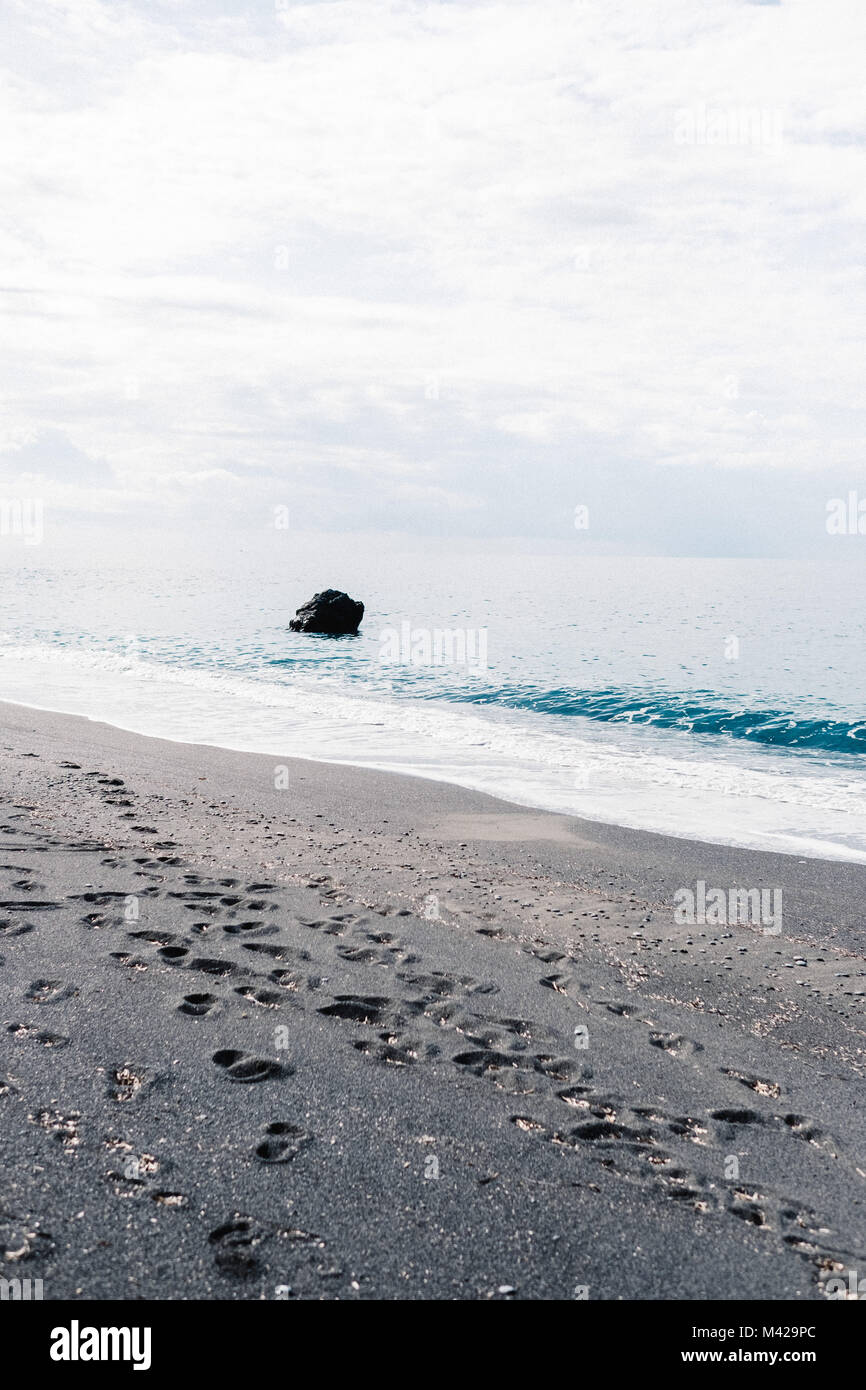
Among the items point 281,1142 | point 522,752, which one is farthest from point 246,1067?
point 522,752

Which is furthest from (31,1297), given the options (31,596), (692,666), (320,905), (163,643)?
(31,596)

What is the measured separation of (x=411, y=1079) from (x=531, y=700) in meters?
22.1

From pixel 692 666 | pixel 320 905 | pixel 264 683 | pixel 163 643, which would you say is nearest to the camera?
pixel 320 905

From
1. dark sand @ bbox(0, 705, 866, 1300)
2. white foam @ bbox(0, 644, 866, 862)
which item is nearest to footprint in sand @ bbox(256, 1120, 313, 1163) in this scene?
dark sand @ bbox(0, 705, 866, 1300)

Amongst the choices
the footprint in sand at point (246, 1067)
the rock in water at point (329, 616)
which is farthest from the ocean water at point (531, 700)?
the footprint in sand at point (246, 1067)

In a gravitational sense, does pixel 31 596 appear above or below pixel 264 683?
above

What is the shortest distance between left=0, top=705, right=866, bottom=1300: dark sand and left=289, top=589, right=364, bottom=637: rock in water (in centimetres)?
3765

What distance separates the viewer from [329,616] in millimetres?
46750

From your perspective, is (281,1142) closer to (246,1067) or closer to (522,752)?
(246,1067)

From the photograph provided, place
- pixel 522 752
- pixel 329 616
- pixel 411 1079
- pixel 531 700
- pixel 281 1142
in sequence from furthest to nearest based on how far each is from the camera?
pixel 329 616 → pixel 531 700 → pixel 522 752 → pixel 411 1079 → pixel 281 1142

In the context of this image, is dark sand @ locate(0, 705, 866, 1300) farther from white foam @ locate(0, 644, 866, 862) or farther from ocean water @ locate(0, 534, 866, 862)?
ocean water @ locate(0, 534, 866, 862)
